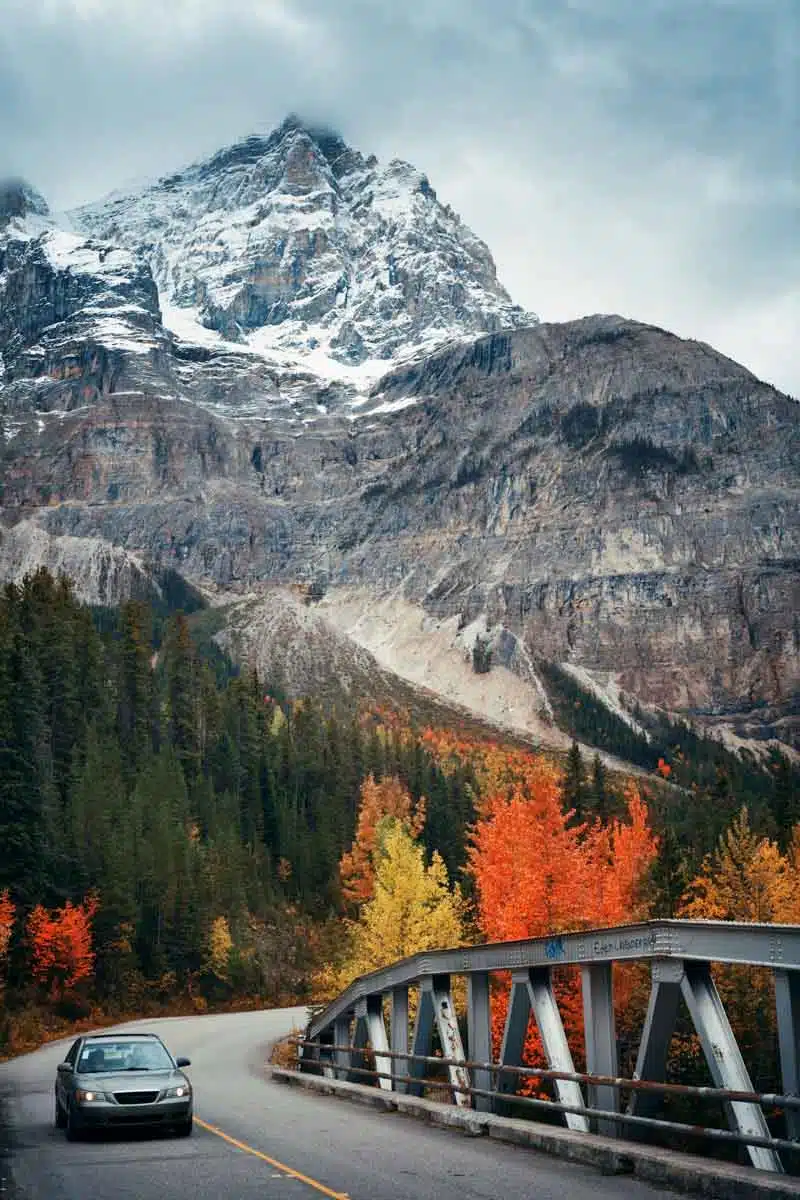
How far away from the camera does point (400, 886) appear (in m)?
54.8

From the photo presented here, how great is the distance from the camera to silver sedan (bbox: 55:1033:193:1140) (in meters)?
18.3

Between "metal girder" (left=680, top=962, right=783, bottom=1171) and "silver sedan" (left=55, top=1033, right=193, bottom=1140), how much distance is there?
29.0ft

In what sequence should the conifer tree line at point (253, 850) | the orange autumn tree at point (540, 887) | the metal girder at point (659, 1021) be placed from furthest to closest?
1. the conifer tree line at point (253, 850)
2. the orange autumn tree at point (540, 887)
3. the metal girder at point (659, 1021)

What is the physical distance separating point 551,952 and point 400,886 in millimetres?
39496

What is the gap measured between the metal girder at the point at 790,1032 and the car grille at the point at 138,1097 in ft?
32.8

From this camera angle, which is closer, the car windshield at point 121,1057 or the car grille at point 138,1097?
the car grille at point 138,1097

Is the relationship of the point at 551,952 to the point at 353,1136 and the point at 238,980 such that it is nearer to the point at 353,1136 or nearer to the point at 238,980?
the point at 353,1136

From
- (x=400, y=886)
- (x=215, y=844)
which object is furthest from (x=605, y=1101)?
(x=215, y=844)

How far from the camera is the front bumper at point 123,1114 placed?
18203 mm

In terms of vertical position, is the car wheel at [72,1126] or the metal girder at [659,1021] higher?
the metal girder at [659,1021]

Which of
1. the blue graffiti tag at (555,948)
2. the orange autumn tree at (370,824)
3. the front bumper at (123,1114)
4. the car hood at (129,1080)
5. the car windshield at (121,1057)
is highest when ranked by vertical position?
the orange autumn tree at (370,824)

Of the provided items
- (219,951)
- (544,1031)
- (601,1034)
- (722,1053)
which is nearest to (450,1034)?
(544,1031)

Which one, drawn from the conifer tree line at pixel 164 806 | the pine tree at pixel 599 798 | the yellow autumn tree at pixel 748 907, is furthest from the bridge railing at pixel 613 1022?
the pine tree at pixel 599 798

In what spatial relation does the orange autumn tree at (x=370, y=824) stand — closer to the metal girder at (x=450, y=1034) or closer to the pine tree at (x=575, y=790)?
the pine tree at (x=575, y=790)
